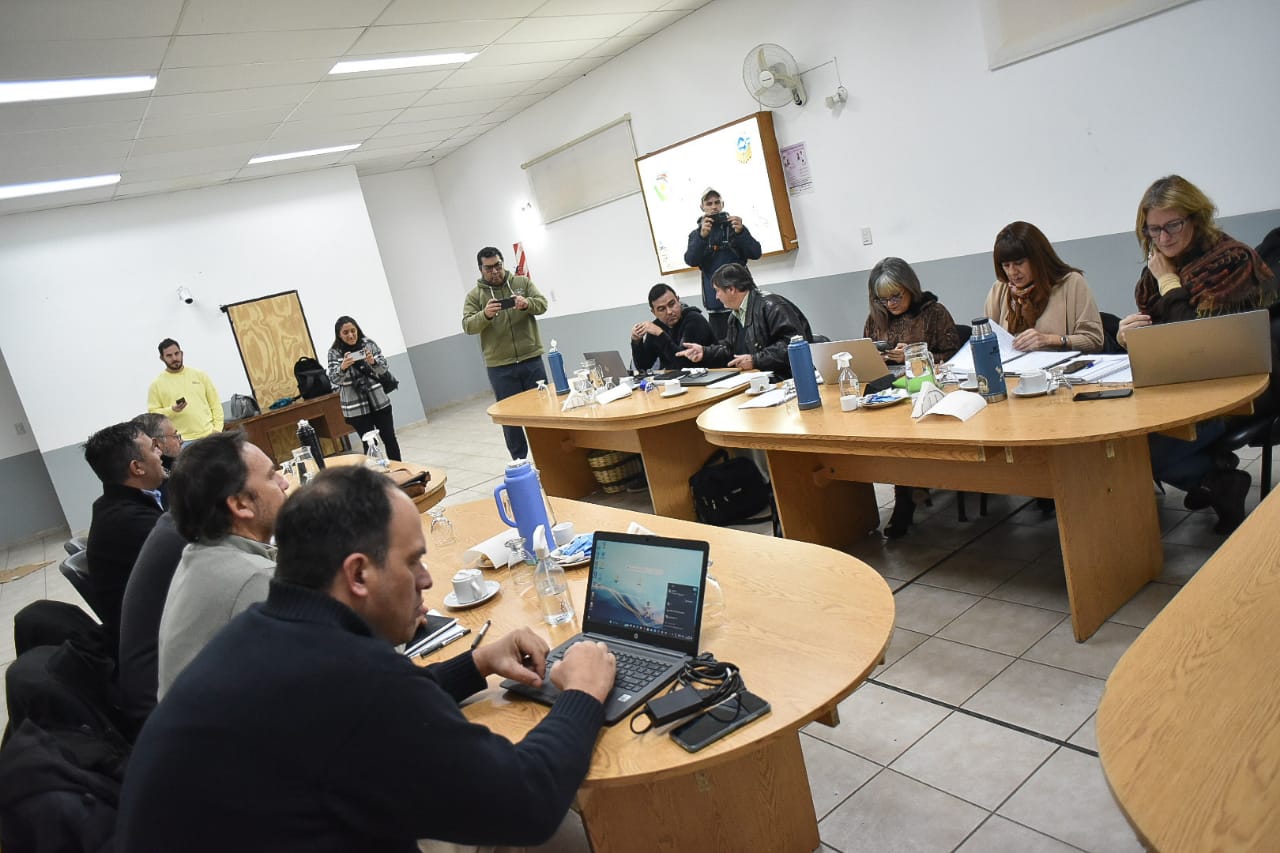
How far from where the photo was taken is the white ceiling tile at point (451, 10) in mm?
5074

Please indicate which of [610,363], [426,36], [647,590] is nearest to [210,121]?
[426,36]

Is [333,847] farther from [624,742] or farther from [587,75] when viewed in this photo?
[587,75]

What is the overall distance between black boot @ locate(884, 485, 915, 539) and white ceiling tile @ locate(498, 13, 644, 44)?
4305 millimetres

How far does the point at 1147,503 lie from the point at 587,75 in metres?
6.80

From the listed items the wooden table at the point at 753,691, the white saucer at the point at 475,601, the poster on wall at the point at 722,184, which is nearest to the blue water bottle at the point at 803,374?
the wooden table at the point at 753,691

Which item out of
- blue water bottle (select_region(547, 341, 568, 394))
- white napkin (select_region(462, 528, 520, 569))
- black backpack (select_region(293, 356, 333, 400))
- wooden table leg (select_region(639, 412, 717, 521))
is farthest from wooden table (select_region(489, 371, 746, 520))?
black backpack (select_region(293, 356, 333, 400))

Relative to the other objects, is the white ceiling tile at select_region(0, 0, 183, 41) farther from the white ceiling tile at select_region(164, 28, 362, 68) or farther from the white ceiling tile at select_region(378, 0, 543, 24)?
the white ceiling tile at select_region(378, 0, 543, 24)

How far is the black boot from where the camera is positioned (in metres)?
3.72

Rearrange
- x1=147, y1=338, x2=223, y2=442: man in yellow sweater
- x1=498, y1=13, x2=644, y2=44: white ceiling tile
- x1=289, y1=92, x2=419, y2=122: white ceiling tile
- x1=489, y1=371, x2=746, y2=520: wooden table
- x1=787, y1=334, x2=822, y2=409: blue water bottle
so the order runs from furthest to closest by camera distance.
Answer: x1=147, y1=338, x2=223, y2=442: man in yellow sweater, x1=289, y1=92, x2=419, y2=122: white ceiling tile, x1=498, y1=13, x2=644, y2=44: white ceiling tile, x1=489, y1=371, x2=746, y2=520: wooden table, x1=787, y1=334, x2=822, y2=409: blue water bottle

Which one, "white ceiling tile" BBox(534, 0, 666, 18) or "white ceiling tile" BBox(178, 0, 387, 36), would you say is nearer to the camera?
"white ceiling tile" BBox(178, 0, 387, 36)

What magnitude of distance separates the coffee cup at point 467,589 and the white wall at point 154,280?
797cm

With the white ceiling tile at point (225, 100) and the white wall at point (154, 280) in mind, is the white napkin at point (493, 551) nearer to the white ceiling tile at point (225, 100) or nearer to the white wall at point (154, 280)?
the white ceiling tile at point (225, 100)

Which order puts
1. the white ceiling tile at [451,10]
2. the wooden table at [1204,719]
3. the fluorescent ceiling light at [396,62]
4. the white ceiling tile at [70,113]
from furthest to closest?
the fluorescent ceiling light at [396,62] < the white ceiling tile at [70,113] < the white ceiling tile at [451,10] < the wooden table at [1204,719]

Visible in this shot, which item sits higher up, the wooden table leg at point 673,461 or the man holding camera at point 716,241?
the man holding camera at point 716,241
